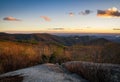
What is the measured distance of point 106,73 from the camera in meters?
6.66

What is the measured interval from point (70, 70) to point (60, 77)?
99cm

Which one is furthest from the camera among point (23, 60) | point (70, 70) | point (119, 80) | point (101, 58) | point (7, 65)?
point (101, 58)

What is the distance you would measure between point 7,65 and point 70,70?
2832mm

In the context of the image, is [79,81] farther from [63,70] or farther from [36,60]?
[36,60]

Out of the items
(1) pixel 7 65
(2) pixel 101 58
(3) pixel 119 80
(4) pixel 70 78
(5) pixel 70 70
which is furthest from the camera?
(2) pixel 101 58

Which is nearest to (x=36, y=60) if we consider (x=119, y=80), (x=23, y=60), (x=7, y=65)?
(x=23, y=60)

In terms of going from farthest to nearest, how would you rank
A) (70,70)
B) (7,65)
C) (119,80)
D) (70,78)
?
1. (7,65)
2. (70,70)
3. (70,78)
4. (119,80)

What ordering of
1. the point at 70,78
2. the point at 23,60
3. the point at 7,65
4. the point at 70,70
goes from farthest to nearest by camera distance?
1. the point at 23,60
2. the point at 7,65
3. the point at 70,70
4. the point at 70,78

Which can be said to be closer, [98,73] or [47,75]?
[98,73]

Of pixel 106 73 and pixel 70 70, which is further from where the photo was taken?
pixel 70 70

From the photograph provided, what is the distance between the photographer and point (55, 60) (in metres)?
10.8

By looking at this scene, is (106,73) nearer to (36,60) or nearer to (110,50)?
(36,60)

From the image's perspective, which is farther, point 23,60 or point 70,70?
point 23,60

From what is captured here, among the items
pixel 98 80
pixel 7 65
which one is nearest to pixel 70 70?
pixel 98 80
